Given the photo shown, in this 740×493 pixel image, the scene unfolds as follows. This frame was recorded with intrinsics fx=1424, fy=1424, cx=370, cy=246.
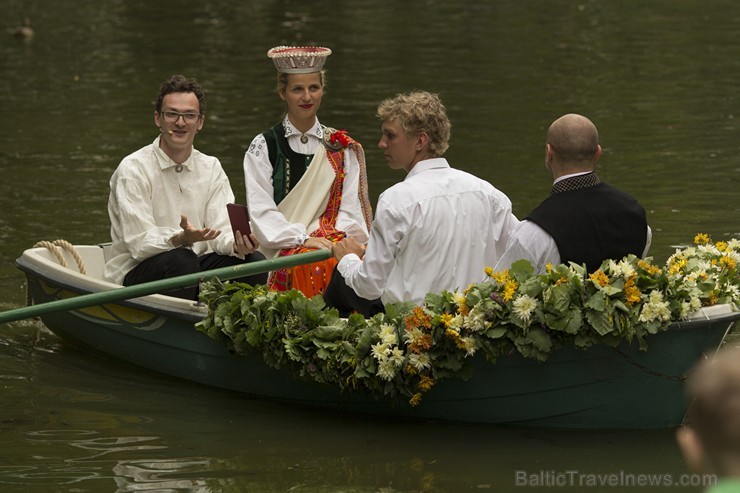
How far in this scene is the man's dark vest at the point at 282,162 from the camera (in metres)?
7.85

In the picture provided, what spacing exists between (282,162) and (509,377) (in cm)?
200

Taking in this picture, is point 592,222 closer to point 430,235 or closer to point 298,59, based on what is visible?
point 430,235

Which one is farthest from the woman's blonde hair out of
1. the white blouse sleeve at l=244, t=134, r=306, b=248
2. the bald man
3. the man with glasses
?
the man with glasses

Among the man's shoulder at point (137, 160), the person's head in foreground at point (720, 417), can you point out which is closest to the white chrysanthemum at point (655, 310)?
the man's shoulder at point (137, 160)

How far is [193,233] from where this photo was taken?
24.9 ft

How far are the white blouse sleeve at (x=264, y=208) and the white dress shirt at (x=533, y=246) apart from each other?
157cm

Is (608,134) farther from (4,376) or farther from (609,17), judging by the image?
(609,17)

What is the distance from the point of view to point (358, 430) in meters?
7.02

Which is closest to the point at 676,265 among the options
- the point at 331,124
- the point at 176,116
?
the point at 176,116

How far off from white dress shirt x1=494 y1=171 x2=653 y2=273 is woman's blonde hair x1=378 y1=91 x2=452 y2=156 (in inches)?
20.5

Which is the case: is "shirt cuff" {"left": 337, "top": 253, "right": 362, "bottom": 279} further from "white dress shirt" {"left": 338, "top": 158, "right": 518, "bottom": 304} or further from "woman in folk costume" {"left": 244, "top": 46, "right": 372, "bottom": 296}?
"woman in folk costume" {"left": 244, "top": 46, "right": 372, "bottom": 296}

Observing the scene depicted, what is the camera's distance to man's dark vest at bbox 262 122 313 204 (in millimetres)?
7848

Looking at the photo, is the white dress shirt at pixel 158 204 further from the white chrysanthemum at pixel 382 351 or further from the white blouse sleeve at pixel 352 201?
the white chrysanthemum at pixel 382 351

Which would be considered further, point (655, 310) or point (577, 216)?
point (577, 216)
